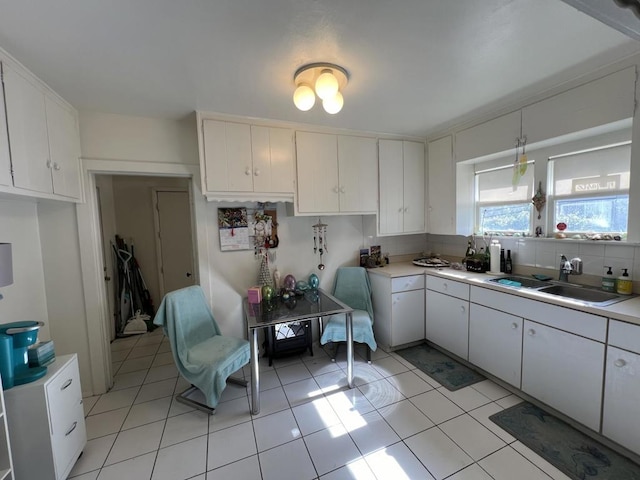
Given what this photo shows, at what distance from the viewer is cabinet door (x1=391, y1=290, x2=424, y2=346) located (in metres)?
2.86

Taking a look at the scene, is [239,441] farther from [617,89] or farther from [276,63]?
[617,89]

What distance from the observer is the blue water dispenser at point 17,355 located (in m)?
1.39

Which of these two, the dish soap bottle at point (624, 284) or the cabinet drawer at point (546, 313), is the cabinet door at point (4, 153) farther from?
the dish soap bottle at point (624, 284)

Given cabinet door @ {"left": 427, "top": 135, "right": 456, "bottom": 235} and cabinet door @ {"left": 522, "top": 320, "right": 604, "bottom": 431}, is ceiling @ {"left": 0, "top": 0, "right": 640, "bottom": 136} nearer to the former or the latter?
cabinet door @ {"left": 427, "top": 135, "right": 456, "bottom": 235}

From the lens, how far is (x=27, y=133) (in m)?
1.62

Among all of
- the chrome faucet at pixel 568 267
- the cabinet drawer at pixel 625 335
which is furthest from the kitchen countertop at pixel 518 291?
the chrome faucet at pixel 568 267

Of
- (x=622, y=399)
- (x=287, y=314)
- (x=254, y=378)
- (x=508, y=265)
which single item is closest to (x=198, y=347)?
(x=254, y=378)

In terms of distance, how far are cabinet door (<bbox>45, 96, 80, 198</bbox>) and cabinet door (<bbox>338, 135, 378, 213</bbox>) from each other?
226 centimetres

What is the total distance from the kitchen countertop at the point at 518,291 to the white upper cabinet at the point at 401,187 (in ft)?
1.47

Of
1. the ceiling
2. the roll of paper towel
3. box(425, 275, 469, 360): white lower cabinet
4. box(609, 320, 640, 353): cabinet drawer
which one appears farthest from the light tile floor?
the ceiling

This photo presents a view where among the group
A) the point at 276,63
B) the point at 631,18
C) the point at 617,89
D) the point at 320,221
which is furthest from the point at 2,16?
the point at 617,89

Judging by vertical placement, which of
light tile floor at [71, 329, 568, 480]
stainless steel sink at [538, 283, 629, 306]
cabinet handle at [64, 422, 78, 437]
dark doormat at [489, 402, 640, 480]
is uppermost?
stainless steel sink at [538, 283, 629, 306]

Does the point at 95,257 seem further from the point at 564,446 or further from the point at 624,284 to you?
the point at 624,284

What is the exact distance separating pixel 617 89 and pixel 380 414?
8.95 feet
